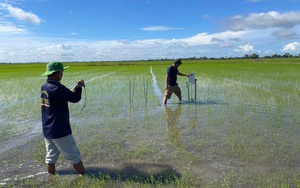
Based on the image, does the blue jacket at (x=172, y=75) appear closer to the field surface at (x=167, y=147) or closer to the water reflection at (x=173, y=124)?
the water reflection at (x=173, y=124)

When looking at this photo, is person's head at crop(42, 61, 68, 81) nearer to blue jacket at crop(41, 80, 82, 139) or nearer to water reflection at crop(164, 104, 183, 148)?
blue jacket at crop(41, 80, 82, 139)

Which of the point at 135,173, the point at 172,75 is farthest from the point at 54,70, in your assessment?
the point at 172,75

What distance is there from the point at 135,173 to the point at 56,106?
156 cm

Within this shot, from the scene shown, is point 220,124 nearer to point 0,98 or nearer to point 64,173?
point 64,173

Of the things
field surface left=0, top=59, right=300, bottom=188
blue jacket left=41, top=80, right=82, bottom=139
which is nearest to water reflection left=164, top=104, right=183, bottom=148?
field surface left=0, top=59, right=300, bottom=188

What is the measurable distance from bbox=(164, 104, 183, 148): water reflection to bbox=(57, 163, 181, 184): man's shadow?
1119 mm

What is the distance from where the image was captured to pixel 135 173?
4.16m

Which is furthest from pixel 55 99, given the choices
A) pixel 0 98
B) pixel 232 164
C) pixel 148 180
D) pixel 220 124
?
pixel 0 98

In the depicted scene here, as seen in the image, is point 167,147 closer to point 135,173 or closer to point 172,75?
point 135,173

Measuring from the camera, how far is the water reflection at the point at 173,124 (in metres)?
5.63

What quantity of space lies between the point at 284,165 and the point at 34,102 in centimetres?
1006

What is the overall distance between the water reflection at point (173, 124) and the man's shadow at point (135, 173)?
1119mm

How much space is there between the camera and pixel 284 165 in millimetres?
4203

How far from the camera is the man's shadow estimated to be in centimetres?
395
